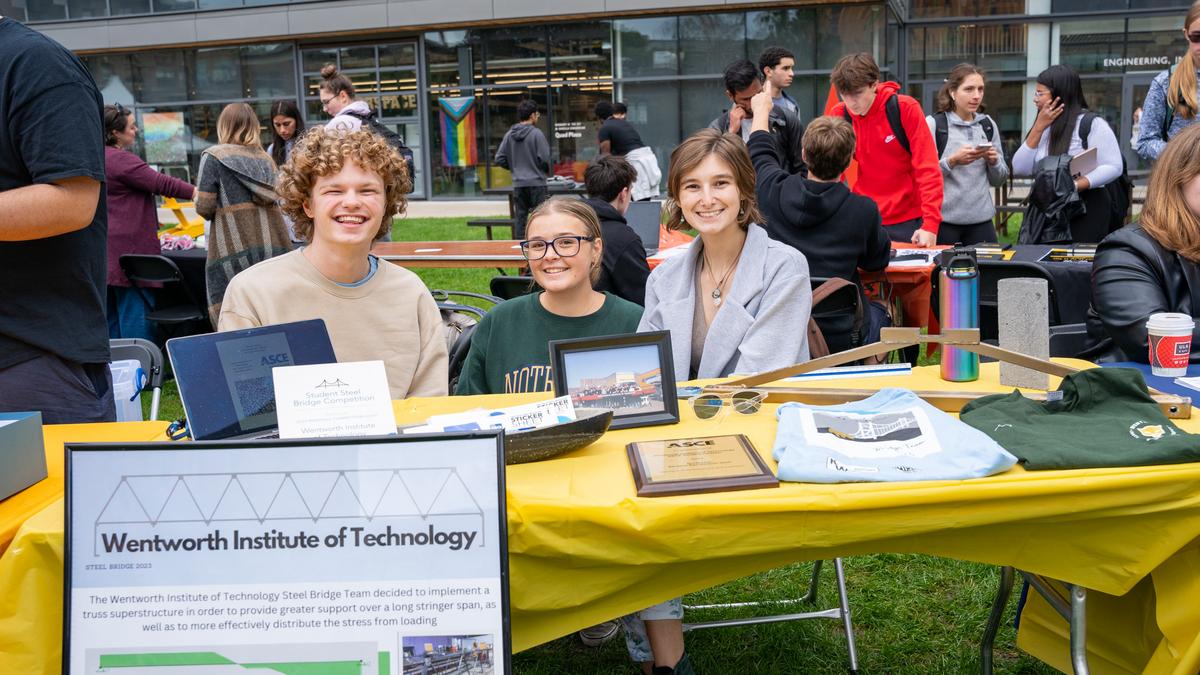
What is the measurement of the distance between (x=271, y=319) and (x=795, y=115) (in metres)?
4.84

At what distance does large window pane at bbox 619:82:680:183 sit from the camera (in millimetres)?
17812

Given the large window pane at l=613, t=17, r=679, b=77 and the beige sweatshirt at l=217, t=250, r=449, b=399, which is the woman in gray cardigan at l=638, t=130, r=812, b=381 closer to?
the beige sweatshirt at l=217, t=250, r=449, b=399

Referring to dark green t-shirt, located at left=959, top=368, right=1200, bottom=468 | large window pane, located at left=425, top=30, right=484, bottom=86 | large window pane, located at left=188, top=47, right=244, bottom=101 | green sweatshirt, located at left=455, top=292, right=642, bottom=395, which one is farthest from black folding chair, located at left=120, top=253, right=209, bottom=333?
large window pane, located at left=188, top=47, right=244, bottom=101

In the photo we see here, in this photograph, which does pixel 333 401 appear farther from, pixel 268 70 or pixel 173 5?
pixel 173 5

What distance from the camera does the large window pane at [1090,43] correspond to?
54.5ft

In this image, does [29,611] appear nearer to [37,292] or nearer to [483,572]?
[483,572]

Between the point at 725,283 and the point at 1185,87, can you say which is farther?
the point at 1185,87

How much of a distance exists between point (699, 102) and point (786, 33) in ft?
6.12

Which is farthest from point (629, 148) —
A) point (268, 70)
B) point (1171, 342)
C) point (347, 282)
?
point (268, 70)

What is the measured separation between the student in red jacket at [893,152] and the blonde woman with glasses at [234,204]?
336 centimetres

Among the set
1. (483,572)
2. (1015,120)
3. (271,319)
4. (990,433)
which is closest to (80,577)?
(483,572)

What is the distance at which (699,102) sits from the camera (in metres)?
17.7

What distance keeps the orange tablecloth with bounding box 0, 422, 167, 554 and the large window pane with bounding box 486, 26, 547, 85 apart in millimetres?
16703

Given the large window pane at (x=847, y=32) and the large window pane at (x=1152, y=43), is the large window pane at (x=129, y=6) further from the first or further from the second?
the large window pane at (x=1152, y=43)
